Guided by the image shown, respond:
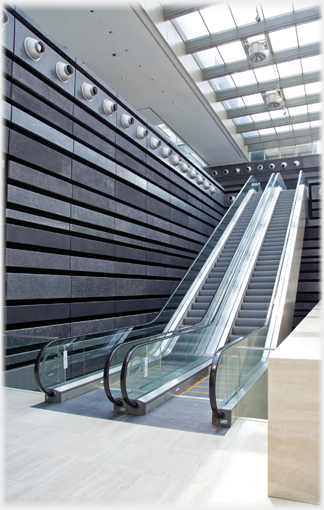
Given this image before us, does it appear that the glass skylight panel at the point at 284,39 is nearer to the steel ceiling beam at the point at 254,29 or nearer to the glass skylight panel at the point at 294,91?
the steel ceiling beam at the point at 254,29

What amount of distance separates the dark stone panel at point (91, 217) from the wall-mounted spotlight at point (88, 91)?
2106 mm

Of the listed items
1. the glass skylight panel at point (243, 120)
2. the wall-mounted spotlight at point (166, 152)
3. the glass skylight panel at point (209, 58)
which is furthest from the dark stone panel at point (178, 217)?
the glass skylight panel at point (243, 120)

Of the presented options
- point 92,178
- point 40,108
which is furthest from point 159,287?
point 40,108

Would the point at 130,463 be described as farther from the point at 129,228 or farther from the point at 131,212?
the point at 131,212

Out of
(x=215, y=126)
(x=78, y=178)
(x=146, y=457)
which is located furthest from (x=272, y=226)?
(x=146, y=457)

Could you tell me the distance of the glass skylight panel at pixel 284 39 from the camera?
1054 cm

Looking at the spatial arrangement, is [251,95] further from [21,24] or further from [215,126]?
[21,24]

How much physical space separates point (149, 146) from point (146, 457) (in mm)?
8223

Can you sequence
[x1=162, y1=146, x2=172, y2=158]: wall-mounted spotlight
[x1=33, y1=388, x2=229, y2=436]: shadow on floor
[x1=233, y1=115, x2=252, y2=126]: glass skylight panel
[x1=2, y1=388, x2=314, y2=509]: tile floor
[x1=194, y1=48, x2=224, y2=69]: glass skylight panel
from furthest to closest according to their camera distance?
[x1=233, y1=115, x2=252, y2=126]: glass skylight panel < [x1=194, y1=48, x2=224, y2=69]: glass skylight panel < [x1=162, y1=146, x2=172, y2=158]: wall-mounted spotlight < [x1=33, y1=388, x2=229, y2=436]: shadow on floor < [x1=2, y1=388, x2=314, y2=509]: tile floor

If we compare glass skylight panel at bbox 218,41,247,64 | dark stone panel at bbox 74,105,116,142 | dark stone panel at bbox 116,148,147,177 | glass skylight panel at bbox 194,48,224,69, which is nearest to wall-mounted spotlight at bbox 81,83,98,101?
dark stone panel at bbox 74,105,116,142

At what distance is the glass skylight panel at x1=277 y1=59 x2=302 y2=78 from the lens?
11.9 meters

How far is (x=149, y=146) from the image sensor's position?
394 inches

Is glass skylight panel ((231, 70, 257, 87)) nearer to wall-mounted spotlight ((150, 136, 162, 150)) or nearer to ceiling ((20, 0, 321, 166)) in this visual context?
ceiling ((20, 0, 321, 166))

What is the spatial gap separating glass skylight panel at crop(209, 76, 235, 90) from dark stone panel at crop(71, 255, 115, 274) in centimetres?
786
